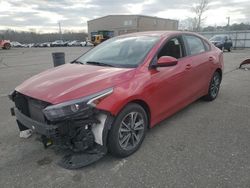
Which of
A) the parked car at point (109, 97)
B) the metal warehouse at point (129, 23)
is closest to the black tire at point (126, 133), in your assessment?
the parked car at point (109, 97)

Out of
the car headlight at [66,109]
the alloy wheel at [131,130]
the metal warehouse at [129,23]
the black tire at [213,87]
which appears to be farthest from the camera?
the metal warehouse at [129,23]

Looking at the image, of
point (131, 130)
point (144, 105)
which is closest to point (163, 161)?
point (131, 130)

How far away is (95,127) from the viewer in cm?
264

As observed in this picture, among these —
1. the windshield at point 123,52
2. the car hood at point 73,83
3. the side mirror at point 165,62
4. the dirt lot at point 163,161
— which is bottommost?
the dirt lot at point 163,161

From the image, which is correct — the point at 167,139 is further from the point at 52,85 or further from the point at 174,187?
the point at 52,85

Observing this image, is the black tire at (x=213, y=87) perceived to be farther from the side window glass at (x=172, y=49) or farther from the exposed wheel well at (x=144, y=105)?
the exposed wheel well at (x=144, y=105)

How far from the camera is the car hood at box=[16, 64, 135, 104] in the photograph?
254cm

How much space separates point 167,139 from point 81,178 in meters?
1.48

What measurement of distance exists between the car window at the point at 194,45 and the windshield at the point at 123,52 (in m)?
0.94

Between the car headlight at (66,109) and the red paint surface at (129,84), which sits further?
the red paint surface at (129,84)

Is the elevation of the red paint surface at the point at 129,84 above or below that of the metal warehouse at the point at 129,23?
below

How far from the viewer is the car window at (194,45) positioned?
4.29m

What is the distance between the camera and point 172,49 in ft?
12.5

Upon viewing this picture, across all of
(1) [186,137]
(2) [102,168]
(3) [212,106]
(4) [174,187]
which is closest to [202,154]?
(1) [186,137]
